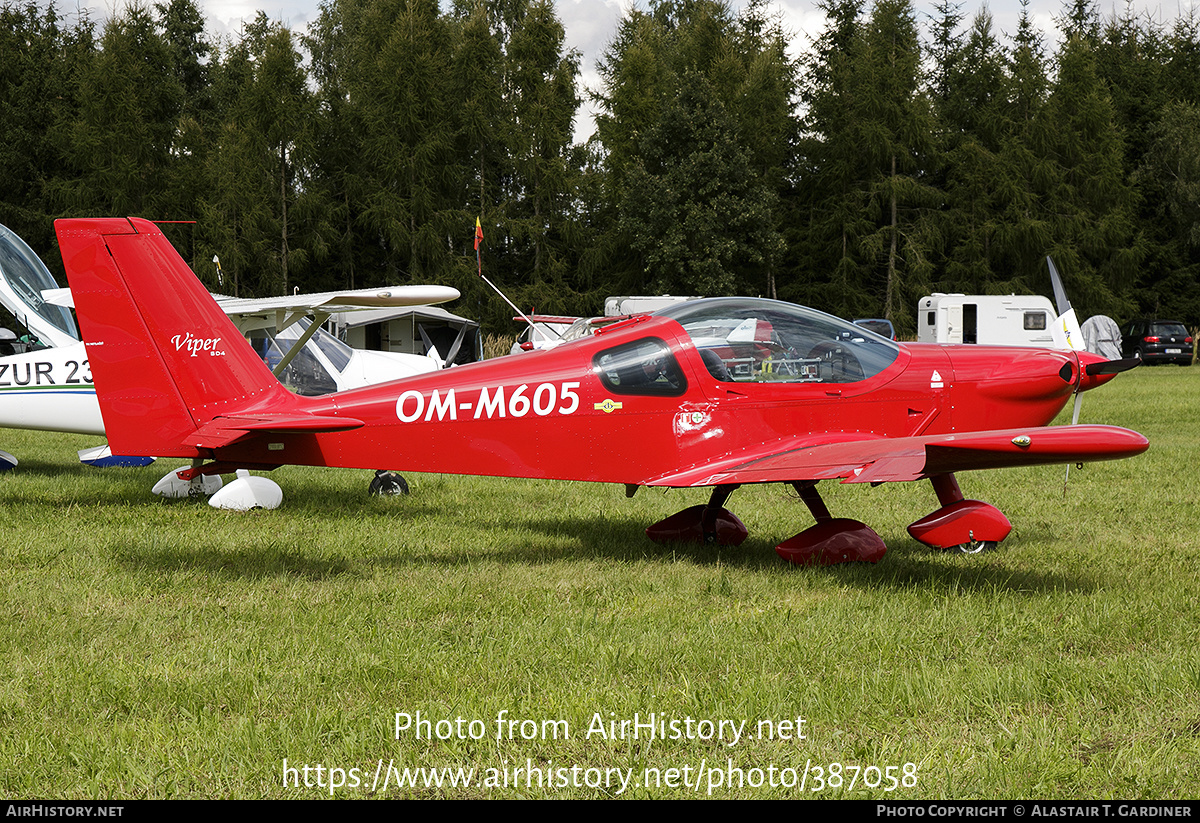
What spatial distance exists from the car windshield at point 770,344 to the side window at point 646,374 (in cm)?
21

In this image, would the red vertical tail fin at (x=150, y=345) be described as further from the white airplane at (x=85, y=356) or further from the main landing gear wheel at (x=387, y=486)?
the main landing gear wheel at (x=387, y=486)

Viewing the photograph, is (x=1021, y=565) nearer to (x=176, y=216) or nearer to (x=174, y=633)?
(x=174, y=633)

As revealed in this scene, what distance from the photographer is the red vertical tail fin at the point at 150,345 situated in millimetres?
5809

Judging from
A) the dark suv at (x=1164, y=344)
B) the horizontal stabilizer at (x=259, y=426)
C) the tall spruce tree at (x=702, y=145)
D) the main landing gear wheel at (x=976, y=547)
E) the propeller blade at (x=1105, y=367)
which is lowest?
the main landing gear wheel at (x=976, y=547)

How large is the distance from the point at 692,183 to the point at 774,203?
3892 mm

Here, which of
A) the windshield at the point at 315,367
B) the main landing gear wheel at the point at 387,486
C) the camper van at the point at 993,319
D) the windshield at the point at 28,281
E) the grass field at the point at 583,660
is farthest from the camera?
the camper van at the point at 993,319

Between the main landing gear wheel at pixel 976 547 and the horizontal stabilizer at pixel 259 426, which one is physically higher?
the horizontal stabilizer at pixel 259 426

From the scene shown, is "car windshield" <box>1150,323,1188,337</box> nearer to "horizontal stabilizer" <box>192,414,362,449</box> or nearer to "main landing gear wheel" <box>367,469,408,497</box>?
"main landing gear wheel" <box>367,469,408,497</box>

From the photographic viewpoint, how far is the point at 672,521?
7.13 meters

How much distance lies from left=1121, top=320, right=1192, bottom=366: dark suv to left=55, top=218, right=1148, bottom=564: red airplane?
33202 mm

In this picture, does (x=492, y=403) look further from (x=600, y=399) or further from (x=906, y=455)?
(x=906, y=455)

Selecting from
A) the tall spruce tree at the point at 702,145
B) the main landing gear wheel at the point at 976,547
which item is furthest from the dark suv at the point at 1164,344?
the main landing gear wheel at the point at 976,547
